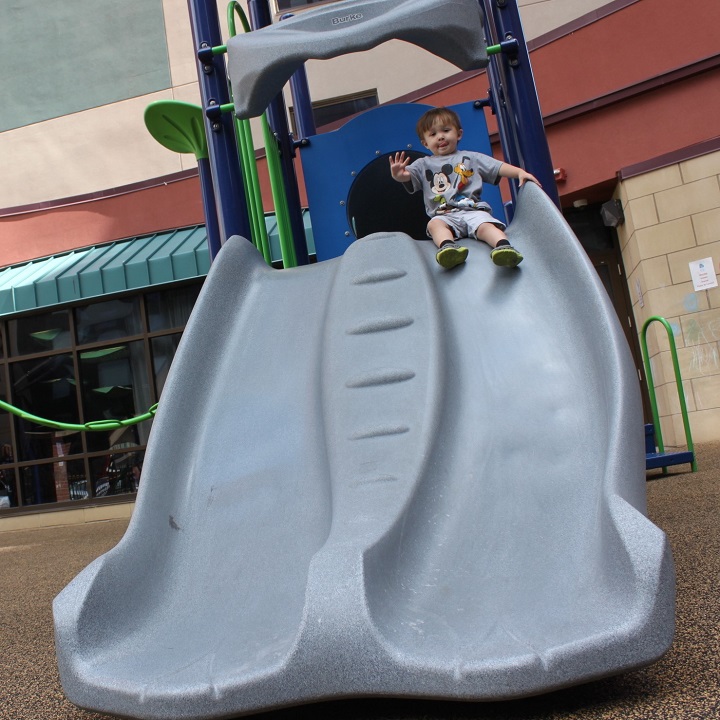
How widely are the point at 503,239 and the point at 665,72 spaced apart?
5.84 metres

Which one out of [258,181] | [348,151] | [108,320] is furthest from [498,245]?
[108,320]

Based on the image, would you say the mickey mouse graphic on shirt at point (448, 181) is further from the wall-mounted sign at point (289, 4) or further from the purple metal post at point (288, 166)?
the wall-mounted sign at point (289, 4)

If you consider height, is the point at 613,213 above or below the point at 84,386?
above

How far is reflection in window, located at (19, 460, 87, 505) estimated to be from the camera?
402 inches

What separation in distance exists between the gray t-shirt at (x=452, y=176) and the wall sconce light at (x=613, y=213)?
16.8ft

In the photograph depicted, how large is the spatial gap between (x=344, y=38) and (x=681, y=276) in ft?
17.6

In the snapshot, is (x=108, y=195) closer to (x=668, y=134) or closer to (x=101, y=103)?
(x=101, y=103)

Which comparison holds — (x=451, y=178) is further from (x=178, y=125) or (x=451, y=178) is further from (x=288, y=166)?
(x=178, y=125)

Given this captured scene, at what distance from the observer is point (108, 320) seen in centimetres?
1001

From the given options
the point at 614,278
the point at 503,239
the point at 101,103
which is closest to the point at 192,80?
the point at 101,103

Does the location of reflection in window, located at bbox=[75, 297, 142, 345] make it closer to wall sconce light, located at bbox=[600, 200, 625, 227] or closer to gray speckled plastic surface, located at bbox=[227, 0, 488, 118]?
wall sconce light, located at bbox=[600, 200, 625, 227]

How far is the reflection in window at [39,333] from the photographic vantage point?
10086mm

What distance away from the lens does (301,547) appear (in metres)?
2.05

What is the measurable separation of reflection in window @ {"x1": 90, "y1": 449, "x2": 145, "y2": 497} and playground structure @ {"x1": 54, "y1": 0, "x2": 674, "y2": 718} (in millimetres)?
7244
